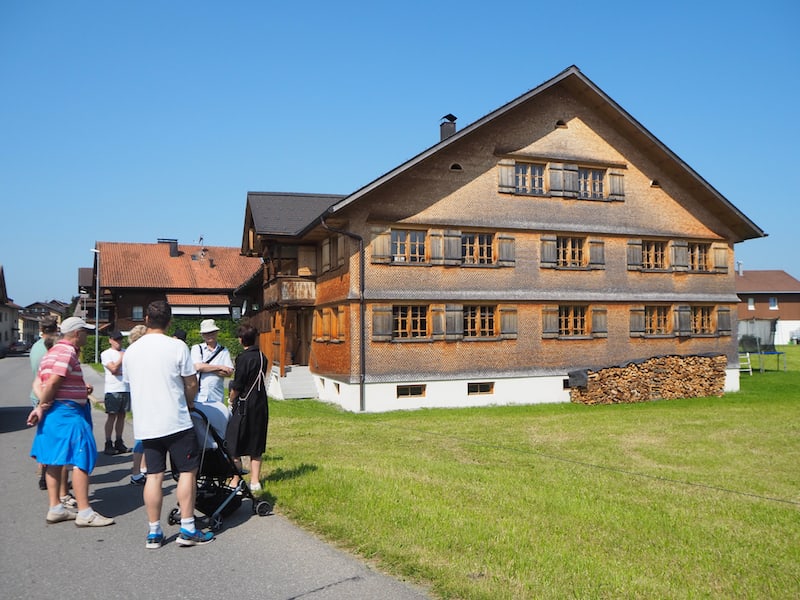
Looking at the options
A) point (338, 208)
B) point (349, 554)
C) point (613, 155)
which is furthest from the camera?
point (613, 155)

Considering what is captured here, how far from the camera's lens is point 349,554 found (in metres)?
5.64

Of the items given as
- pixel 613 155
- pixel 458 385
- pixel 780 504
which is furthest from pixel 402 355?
pixel 780 504

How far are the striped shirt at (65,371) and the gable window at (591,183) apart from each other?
737 inches

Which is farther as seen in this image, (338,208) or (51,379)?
(338,208)

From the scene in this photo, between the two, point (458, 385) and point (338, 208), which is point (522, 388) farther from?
point (338, 208)

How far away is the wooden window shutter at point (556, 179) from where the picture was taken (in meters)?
22.1

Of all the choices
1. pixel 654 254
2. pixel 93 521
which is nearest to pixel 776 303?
pixel 654 254

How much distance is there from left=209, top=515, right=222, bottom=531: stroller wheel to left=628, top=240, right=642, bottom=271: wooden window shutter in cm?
1967

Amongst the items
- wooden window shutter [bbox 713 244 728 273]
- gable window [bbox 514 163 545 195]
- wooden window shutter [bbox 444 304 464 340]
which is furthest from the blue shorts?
wooden window shutter [bbox 713 244 728 273]

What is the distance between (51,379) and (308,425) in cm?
860

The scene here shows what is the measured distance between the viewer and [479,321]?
21000 millimetres

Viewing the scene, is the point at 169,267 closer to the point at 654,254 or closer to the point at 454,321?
the point at 454,321

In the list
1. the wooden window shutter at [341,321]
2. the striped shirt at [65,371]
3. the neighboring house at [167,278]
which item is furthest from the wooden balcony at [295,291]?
the neighboring house at [167,278]

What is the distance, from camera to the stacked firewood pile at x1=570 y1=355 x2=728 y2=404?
2136cm
